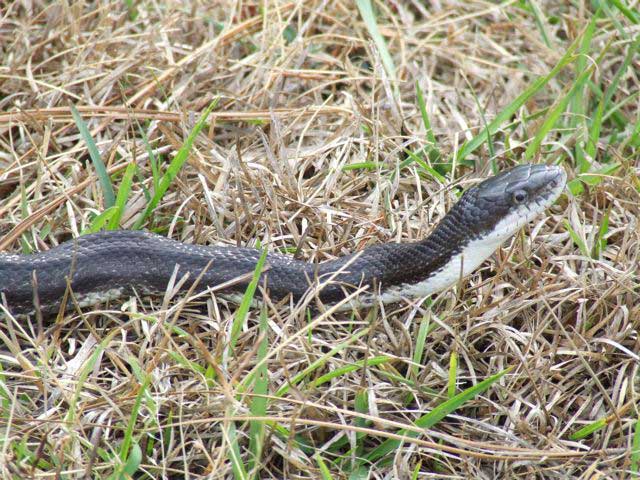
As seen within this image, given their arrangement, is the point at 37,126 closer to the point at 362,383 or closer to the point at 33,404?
the point at 33,404

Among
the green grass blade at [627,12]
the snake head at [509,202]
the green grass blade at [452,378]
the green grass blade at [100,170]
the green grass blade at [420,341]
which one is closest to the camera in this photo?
the green grass blade at [452,378]

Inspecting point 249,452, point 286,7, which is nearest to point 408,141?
point 286,7

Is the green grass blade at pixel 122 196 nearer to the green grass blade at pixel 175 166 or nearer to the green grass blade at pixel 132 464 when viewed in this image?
the green grass blade at pixel 175 166

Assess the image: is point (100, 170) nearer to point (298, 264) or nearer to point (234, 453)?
point (298, 264)

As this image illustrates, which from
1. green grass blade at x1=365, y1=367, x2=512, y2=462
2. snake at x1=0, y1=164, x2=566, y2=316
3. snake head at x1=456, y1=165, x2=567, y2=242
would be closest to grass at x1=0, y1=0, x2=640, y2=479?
green grass blade at x1=365, y1=367, x2=512, y2=462

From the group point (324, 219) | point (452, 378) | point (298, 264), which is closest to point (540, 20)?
point (324, 219)

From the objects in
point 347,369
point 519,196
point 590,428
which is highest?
point 519,196

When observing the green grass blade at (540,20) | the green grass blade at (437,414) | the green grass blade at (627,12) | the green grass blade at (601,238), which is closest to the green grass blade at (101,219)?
the green grass blade at (437,414)

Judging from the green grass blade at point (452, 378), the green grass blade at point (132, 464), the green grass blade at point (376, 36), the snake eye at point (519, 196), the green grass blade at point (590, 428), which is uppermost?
the green grass blade at point (376, 36)
